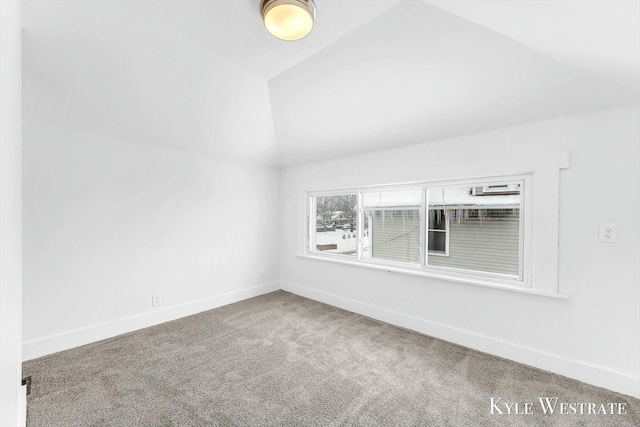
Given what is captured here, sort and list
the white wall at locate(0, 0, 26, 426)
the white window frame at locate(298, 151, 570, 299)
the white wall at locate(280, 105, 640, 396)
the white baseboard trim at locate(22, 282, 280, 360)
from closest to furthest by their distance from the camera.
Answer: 1. the white wall at locate(0, 0, 26, 426)
2. the white wall at locate(280, 105, 640, 396)
3. the white window frame at locate(298, 151, 570, 299)
4. the white baseboard trim at locate(22, 282, 280, 360)

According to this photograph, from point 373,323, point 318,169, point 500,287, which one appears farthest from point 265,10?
point 373,323

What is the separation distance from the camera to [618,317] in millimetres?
1934

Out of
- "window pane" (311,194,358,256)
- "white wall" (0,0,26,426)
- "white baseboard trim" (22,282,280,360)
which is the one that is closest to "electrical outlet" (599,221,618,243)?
"window pane" (311,194,358,256)

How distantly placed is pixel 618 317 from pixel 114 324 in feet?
13.9

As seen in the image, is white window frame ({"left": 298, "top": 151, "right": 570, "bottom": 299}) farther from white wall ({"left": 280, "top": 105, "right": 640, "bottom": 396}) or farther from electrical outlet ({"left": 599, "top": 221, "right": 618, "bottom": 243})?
electrical outlet ({"left": 599, "top": 221, "right": 618, "bottom": 243})

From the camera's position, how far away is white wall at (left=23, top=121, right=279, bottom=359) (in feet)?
7.66

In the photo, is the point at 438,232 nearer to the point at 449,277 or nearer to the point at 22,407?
the point at 449,277

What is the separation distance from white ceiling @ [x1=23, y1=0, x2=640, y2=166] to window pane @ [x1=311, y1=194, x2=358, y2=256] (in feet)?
3.76

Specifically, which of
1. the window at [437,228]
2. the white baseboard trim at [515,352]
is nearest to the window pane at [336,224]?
the window at [437,228]

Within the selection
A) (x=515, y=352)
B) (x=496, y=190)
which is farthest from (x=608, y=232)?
(x=515, y=352)

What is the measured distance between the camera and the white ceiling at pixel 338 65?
1594 millimetres

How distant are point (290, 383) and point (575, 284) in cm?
227

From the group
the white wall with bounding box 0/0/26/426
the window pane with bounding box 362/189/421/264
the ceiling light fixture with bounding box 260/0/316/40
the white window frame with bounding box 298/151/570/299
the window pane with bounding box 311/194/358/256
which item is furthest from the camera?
the window pane with bounding box 311/194/358/256

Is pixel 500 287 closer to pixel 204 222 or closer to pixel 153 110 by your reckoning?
pixel 204 222
